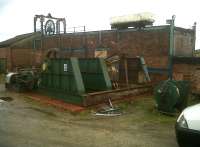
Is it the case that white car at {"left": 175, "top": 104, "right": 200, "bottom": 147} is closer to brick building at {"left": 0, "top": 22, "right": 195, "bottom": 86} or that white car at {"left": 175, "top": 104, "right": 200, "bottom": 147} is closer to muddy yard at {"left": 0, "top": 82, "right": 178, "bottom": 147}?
muddy yard at {"left": 0, "top": 82, "right": 178, "bottom": 147}

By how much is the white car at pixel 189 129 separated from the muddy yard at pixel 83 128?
1.35m

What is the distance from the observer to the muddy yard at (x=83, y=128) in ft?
22.0

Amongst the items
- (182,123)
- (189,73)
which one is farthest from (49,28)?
(182,123)

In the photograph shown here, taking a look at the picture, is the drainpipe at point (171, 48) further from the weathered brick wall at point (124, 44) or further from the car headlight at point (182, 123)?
the car headlight at point (182, 123)

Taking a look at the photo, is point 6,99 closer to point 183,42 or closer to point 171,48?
point 171,48

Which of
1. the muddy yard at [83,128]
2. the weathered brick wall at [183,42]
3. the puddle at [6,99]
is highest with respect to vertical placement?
the weathered brick wall at [183,42]

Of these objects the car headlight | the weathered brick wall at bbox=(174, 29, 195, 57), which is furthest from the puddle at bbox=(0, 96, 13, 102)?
the car headlight

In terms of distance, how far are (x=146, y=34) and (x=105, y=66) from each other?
5.32 meters

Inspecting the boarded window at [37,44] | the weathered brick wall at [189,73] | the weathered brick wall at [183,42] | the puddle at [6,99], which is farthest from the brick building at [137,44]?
the puddle at [6,99]

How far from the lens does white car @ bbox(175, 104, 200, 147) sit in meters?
4.98

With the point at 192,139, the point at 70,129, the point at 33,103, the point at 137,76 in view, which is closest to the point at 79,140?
the point at 70,129

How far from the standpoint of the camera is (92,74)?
44.8 ft

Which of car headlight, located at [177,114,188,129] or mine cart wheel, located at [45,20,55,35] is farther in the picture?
mine cart wheel, located at [45,20,55,35]

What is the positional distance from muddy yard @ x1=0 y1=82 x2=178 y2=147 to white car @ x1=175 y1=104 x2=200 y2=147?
1348mm
